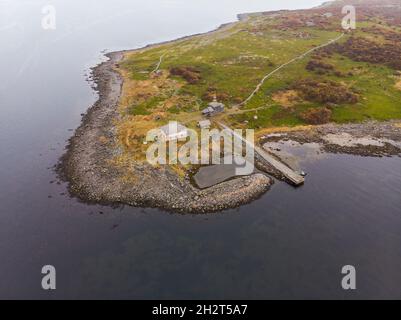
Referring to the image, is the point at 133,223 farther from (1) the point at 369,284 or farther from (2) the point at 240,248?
(1) the point at 369,284

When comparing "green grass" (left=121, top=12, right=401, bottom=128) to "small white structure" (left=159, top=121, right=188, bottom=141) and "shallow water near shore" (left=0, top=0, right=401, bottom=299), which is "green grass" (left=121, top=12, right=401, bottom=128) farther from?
"shallow water near shore" (left=0, top=0, right=401, bottom=299)

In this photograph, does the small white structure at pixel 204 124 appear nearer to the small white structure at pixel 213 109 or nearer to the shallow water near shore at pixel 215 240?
the small white structure at pixel 213 109

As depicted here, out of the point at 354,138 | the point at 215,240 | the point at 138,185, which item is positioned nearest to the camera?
the point at 215,240

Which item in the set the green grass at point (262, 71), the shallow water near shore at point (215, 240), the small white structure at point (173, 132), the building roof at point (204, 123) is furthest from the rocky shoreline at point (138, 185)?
the green grass at point (262, 71)

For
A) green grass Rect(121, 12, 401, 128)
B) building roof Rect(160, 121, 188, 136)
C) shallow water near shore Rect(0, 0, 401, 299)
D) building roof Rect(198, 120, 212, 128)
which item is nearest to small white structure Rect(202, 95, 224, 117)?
green grass Rect(121, 12, 401, 128)

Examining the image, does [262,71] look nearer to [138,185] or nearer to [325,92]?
[325,92]

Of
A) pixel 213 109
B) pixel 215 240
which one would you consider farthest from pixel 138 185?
pixel 213 109

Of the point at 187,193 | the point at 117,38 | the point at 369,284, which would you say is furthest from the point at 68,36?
the point at 369,284
